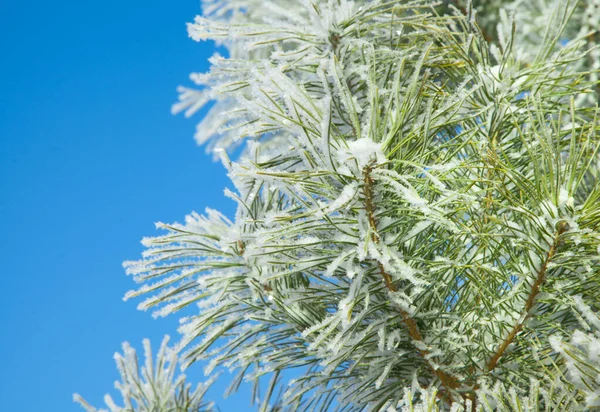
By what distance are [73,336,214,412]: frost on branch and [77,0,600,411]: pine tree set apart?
1.38 ft

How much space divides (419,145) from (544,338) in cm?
37

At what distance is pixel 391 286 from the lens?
0.89 meters

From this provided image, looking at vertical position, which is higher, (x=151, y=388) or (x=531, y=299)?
(x=151, y=388)

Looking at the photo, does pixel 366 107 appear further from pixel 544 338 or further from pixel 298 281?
pixel 544 338

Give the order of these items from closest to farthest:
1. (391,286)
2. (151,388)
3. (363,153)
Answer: (363,153) < (391,286) < (151,388)

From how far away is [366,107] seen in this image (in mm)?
1043

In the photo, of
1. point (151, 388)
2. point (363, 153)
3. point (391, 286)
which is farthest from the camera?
point (151, 388)

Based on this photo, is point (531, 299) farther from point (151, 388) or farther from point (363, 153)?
point (151, 388)

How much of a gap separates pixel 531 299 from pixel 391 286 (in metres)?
0.21

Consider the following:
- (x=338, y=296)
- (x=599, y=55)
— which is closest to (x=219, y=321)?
(x=338, y=296)

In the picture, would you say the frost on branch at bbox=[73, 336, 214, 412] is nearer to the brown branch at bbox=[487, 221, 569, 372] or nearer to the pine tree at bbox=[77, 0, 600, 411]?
the pine tree at bbox=[77, 0, 600, 411]

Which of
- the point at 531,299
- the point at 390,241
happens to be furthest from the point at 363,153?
the point at 531,299

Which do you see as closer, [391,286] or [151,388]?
[391,286]

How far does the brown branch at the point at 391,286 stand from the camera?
828 millimetres
